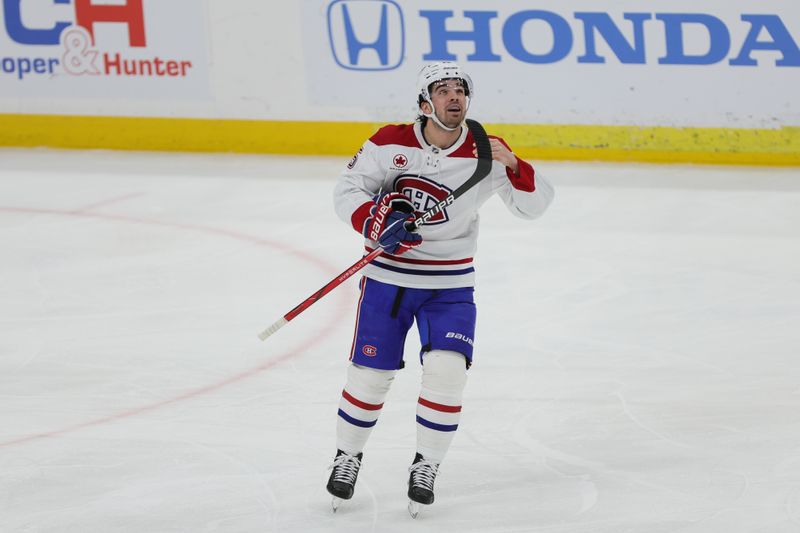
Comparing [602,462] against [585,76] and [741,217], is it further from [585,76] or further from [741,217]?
[585,76]

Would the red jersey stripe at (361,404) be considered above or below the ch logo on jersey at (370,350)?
below

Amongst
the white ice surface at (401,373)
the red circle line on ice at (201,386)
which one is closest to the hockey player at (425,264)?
the white ice surface at (401,373)

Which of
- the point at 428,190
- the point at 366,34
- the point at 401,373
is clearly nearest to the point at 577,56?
the point at 366,34

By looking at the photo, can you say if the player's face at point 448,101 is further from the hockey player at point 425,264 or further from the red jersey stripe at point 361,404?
the red jersey stripe at point 361,404

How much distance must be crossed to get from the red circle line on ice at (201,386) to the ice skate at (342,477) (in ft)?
2.91

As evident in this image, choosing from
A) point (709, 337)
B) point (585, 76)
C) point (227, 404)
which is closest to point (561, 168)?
point (585, 76)

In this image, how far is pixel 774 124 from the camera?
6.78 meters

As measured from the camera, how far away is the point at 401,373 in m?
3.85

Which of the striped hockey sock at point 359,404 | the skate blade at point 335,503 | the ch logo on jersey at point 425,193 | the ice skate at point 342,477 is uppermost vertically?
the ch logo on jersey at point 425,193

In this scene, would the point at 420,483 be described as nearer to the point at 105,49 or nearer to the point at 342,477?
the point at 342,477

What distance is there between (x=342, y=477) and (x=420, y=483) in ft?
0.59

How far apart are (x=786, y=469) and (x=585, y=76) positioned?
4103 mm

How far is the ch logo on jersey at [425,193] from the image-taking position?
2.81 meters

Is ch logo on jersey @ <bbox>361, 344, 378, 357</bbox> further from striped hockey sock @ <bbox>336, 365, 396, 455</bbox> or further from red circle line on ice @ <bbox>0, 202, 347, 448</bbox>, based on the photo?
red circle line on ice @ <bbox>0, 202, 347, 448</bbox>
